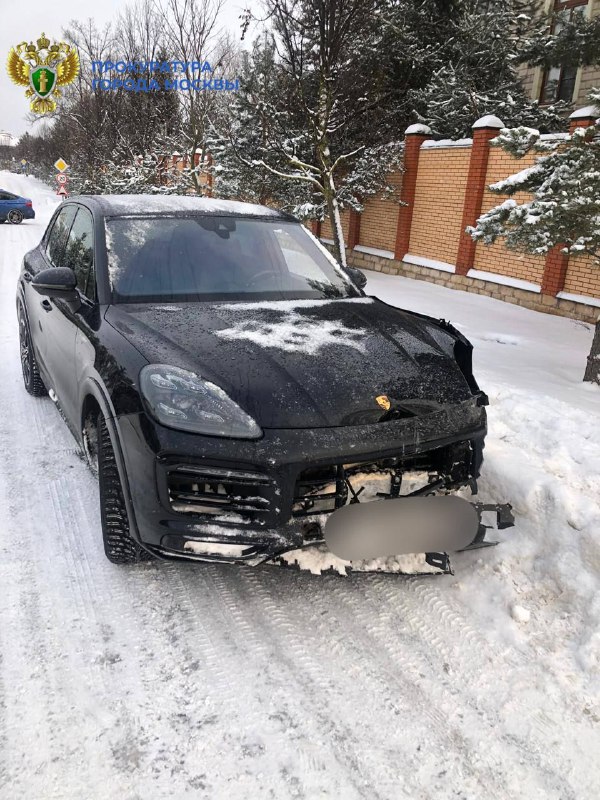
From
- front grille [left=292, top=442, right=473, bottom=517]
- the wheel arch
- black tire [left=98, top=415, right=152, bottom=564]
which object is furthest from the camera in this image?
black tire [left=98, top=415, right=152, bottom=564]

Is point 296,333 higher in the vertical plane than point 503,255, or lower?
higher

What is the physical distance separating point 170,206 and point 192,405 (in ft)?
6.29

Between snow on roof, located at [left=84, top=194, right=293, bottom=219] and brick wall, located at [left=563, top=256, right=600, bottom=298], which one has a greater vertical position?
snow on roof, located at [left=84, top=194, right=293, bottom=219]

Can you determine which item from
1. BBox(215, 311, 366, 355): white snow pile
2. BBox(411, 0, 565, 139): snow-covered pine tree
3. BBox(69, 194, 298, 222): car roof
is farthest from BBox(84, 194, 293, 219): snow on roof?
BBox(411, 0, 565, 139): snow-covered pine tree

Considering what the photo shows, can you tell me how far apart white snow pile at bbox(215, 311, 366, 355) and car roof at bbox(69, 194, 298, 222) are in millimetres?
1161

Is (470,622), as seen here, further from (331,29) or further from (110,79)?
(110,79)

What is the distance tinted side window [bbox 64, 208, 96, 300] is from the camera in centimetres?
332

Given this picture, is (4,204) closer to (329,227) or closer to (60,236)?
(329,227)

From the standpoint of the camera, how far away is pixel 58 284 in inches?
126

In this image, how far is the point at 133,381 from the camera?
98.0 inches

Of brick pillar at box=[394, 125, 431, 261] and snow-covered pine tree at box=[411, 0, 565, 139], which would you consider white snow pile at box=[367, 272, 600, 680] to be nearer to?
brick pillar at box=[394, 125, 431, 261]

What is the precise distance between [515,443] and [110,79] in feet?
85.1

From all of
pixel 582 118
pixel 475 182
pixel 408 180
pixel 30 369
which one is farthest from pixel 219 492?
pixel 408 180

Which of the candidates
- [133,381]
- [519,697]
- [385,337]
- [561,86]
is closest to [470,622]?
[519,697]
